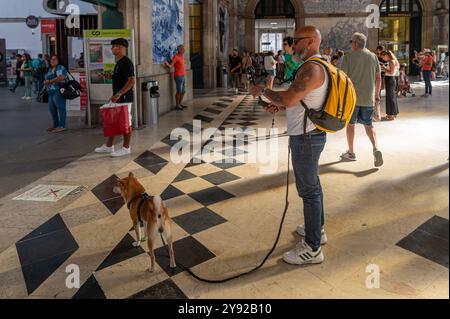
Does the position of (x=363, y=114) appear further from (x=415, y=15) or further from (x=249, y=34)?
(x=415, y=15)

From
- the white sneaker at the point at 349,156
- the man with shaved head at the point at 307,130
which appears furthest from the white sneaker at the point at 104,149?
the man with shaved head at the point at 307,130

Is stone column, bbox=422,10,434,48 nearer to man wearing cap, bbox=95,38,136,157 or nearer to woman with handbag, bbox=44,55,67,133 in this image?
woman with handbag, bbox=44,55,67,133

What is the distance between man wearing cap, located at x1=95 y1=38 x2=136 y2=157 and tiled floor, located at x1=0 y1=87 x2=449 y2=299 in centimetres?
29

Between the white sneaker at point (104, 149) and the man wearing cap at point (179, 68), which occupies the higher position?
the man wearing cap at point (179, 68)

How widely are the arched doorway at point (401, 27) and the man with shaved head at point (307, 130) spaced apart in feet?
84.6

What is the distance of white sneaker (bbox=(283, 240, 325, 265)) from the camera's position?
304 cm

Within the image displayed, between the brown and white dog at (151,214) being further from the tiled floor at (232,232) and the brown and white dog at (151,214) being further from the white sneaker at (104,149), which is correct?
the white sneaker at (104,149)

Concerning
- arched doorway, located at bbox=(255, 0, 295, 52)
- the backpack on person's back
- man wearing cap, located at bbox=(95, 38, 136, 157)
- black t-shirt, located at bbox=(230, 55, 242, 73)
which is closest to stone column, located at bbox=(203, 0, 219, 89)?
black t-shirt, located at bbox=(230, 55, 242, 73)

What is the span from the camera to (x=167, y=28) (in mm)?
11406

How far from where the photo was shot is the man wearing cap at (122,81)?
6.20m

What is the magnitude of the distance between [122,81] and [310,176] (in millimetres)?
4142

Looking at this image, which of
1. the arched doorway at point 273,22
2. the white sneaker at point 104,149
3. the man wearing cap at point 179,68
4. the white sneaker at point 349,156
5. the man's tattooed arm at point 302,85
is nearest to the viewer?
the man's tattooed arm at point 302,85

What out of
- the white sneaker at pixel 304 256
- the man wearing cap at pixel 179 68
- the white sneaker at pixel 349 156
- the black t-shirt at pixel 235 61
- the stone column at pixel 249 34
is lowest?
the white sneaker at pixel 304 256
